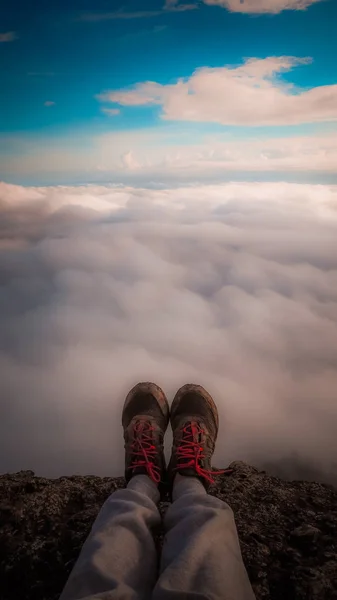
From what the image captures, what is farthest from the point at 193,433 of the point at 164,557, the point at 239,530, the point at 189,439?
the point at 164,557

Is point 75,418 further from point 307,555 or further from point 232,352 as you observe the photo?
point 307,555

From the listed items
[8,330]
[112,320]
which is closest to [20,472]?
[8,330]

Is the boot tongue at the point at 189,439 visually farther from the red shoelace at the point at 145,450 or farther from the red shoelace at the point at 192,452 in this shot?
the red shoelace at the point at 145,450

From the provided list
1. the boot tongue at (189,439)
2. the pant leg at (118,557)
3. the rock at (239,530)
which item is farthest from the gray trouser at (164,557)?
the boot tongue at (189,439)

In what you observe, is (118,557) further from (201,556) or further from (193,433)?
(193,433)

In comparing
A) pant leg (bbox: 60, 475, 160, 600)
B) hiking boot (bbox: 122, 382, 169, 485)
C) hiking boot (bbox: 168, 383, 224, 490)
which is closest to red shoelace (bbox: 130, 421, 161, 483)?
hiking boot (bbox: 122, 382, 169, 485)

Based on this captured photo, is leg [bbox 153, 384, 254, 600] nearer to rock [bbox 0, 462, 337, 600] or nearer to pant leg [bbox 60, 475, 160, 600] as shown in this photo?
pant leg [bbox 60, 475, 160, 600]
